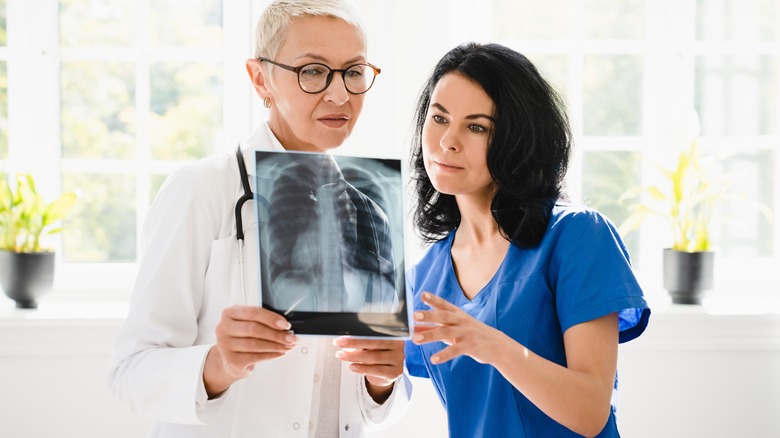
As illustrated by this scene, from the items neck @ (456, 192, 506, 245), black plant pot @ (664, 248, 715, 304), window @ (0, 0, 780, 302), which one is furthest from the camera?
window @ (0, 0, 780, 302)

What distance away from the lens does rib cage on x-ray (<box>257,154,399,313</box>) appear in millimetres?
1135

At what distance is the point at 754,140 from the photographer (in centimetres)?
305

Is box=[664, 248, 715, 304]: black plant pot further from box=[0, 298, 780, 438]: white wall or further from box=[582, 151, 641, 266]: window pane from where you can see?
box=[582, 151, 641, 266]: window pane

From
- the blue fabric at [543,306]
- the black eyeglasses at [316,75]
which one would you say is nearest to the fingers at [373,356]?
the blue fabric at [543,306]

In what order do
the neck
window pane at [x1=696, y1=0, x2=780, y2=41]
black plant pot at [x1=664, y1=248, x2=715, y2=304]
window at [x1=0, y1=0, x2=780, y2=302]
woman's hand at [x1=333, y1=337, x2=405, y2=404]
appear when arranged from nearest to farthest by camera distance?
woman's hand at [x1=333, y1=337, x2=405, y2=404], the neck, black plant pot at [x1=664, y1=248, x2=715, y2=304], window at [x1=0, y1=0, x2=780, y2=302], window pane at [x1=696, y1=0, x2=780, y2=41]

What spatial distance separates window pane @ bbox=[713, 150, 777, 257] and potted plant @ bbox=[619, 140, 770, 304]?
1.30 ft

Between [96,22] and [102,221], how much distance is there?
74cm

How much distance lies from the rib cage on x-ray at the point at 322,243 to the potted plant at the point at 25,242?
5.44 feet

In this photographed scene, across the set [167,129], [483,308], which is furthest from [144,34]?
[483,308]

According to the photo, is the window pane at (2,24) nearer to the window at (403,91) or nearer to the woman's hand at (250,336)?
the window at (403,91)

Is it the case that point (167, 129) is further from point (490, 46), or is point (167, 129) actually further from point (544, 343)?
point (544, 343)

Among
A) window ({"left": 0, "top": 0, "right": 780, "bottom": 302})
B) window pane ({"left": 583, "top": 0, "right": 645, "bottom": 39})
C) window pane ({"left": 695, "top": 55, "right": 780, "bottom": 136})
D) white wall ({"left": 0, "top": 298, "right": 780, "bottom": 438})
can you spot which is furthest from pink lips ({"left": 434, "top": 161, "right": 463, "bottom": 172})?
window pane ({"left": 695, "top": 55, "right": 780, "bottom": 136})

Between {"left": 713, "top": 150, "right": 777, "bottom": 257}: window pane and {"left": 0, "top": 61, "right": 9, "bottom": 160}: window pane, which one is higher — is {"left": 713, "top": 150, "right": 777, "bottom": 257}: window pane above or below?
below

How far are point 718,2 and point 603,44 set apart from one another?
0.48 metres
